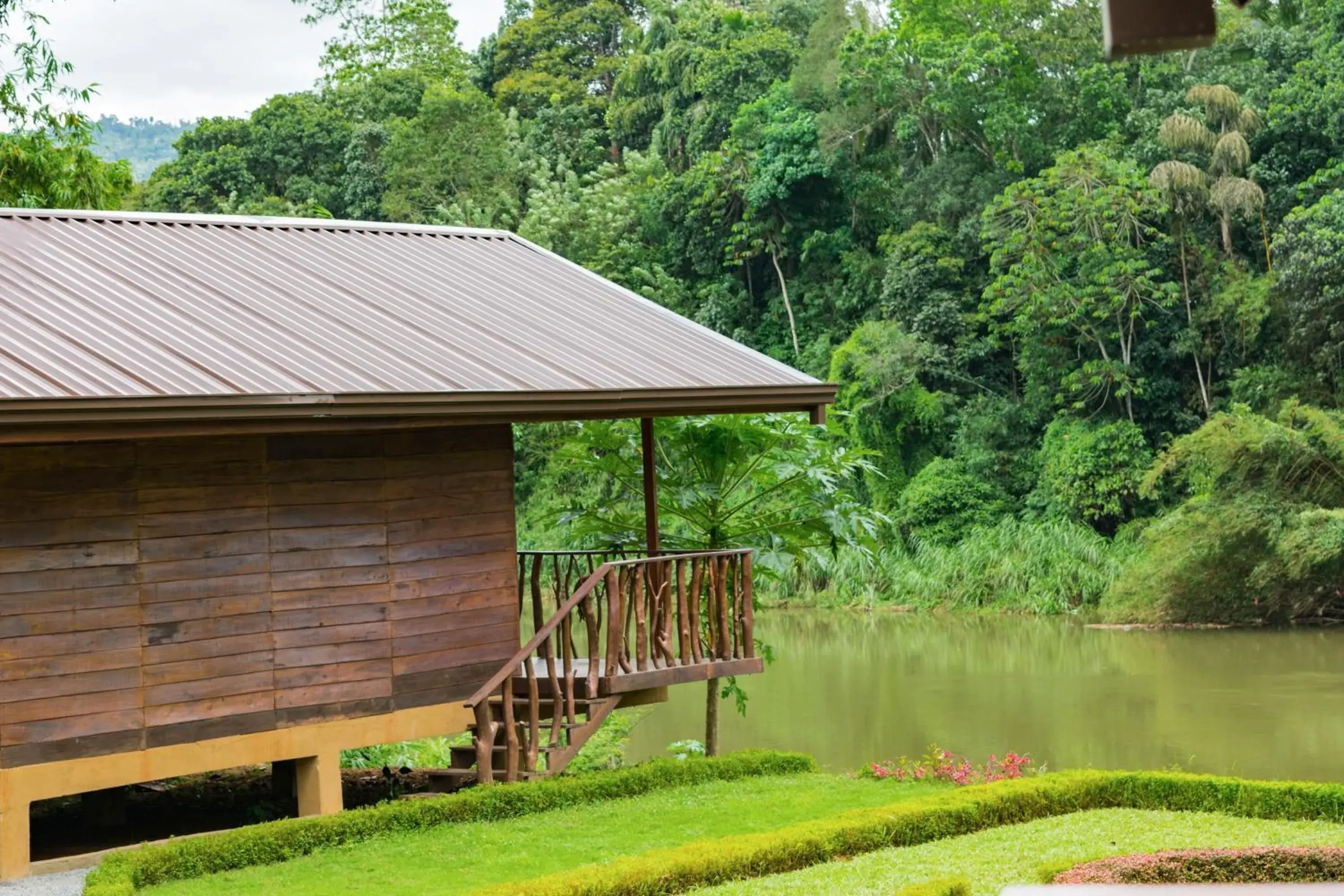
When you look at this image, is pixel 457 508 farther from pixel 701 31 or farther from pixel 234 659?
pixel 701 31

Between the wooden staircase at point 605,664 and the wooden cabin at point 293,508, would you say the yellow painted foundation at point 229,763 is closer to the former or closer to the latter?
the wooden cabin at point 293,508

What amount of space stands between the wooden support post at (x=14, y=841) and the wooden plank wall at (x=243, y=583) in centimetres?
26

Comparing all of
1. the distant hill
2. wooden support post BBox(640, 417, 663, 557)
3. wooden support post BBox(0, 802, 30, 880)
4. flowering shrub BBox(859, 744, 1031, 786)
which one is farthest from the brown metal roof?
the distant hill

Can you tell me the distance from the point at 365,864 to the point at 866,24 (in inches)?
1318

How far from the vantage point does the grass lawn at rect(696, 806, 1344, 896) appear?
806 centimetres

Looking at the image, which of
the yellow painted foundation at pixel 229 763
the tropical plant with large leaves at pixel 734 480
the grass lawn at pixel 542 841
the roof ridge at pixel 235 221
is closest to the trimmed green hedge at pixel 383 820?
the grass lawn at pixel 542 841

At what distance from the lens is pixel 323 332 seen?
10.9m

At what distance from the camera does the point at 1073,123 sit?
34406 millimetres

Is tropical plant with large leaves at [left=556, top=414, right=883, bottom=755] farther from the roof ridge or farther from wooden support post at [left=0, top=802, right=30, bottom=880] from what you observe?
wooden support post at [left=0, top=802, right=30, bottom=880]

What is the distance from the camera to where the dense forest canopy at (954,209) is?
99.0 feet

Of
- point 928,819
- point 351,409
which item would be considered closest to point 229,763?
point 351,409

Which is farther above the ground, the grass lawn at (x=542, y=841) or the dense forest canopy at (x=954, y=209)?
the dense forest canopy at (x=954, y=209)

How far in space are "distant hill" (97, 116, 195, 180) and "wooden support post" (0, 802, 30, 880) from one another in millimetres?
92004

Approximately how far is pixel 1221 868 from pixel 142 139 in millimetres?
112274
